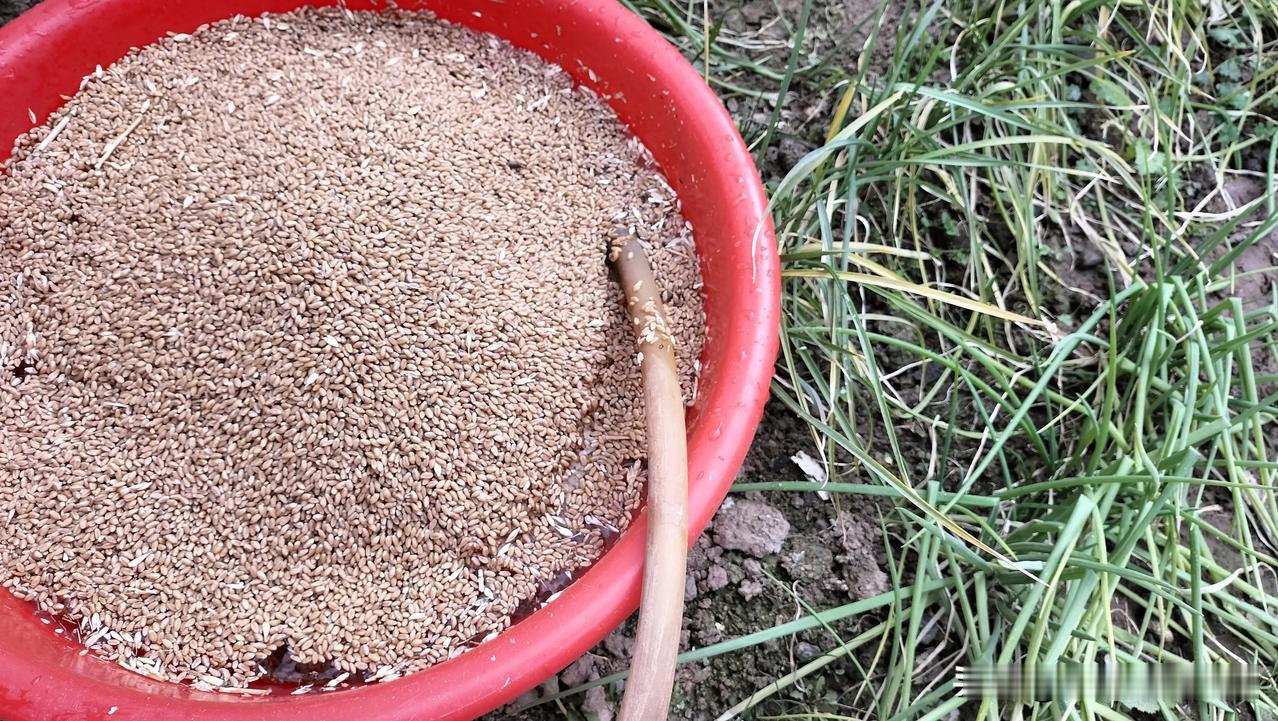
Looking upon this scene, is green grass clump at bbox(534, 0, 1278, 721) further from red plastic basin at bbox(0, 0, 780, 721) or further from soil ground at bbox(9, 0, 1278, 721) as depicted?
red plastic basin at bbox(0, 0, 780, 721)

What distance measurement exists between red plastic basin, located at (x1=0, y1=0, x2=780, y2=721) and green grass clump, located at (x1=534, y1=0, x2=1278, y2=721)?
0.18m

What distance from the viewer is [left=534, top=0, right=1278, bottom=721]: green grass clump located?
1087mm

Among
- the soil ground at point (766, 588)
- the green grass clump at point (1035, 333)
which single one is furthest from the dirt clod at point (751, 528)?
the green grass clump at point (1035, 333)

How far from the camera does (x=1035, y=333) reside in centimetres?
131

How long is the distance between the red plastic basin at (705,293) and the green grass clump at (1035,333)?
0.59 ft

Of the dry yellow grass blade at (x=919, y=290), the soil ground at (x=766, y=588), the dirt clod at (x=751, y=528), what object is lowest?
the soil ground at (x=766, y=588)

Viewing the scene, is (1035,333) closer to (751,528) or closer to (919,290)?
(919,290)

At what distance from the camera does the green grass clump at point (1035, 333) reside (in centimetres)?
109

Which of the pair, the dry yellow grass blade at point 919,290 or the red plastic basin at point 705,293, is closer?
the red plastic basin at point 705,293

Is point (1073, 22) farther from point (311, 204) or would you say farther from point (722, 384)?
point (311, 204)

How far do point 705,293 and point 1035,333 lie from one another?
1.86 ft

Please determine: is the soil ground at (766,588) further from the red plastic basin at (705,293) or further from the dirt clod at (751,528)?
the red plastic basin at (705,293)

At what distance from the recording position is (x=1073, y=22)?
1.52m

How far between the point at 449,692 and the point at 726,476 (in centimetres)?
35
